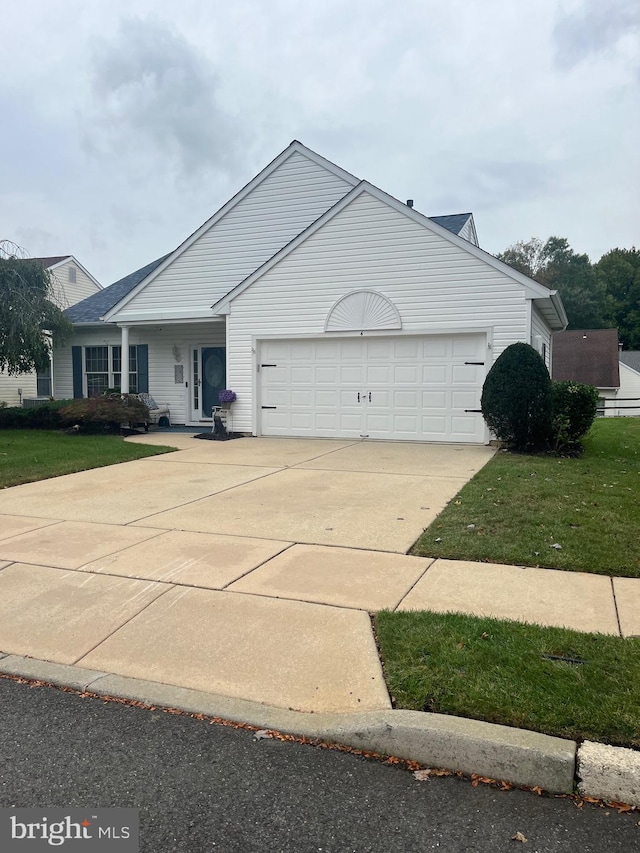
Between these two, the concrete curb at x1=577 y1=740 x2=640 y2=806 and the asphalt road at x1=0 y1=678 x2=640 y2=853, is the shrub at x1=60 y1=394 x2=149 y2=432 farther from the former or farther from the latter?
the concrete curb at x1=577 y1=740 x2=640 y2=806

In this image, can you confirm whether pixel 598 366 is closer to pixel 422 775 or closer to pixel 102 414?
pixel 102 414

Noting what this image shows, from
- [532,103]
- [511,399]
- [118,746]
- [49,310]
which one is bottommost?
[118,746]

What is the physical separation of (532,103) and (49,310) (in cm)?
1287

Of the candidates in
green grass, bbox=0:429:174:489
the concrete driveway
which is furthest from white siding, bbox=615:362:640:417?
green grass, bbox=0:429:174:489

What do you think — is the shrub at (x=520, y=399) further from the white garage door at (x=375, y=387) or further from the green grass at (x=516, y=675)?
the green grass at (x=516, y=675)

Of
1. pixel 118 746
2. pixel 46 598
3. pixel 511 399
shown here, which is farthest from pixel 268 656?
pixel 511 399

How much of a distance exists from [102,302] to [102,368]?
252cm

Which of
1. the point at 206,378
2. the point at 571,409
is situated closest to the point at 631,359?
the point at 206,378

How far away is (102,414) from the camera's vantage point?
15.2 meters

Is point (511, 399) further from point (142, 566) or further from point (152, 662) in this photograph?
point (152, 662)

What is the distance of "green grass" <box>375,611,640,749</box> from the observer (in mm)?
2957

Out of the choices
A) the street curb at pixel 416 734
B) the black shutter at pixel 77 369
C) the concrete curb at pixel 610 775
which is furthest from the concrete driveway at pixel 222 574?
the black shutter at pixel 77 369

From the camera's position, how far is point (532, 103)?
14.1 meters

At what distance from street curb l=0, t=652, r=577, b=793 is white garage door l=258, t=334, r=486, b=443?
35.2 ft
